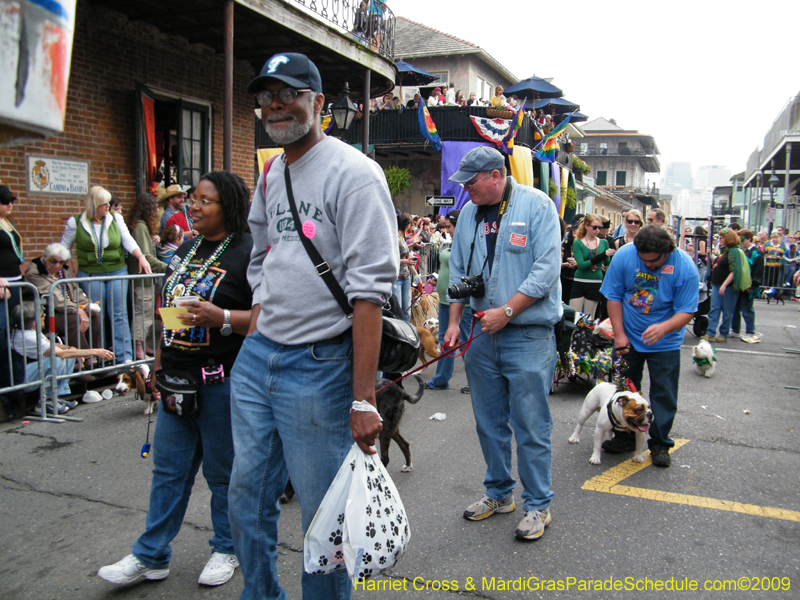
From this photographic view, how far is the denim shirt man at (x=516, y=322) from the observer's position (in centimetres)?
337

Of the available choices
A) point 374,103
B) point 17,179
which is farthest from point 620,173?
point 17,179

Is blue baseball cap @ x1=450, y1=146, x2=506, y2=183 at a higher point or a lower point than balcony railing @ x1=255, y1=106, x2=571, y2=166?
lower

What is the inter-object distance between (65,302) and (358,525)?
4.89m

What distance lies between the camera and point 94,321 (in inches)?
247

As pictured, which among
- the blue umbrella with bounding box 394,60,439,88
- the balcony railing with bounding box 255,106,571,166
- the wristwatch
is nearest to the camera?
the wristwatch

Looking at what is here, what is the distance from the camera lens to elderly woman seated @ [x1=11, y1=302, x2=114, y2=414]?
5.43 m

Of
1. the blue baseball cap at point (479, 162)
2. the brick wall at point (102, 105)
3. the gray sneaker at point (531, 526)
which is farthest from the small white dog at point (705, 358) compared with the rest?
the brick wall at point (102, 105)

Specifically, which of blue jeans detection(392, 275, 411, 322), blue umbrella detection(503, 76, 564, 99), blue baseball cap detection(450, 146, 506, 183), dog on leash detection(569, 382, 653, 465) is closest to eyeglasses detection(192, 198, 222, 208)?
blue baseball cap detection(450, 146, 506, 183)

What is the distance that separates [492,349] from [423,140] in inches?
787

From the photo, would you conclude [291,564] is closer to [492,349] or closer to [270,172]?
[492,349]

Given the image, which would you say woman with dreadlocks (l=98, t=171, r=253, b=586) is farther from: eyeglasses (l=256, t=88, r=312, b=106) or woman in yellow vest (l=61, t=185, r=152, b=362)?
woman in yellow vest (l=61, t=185, r=152, b=362)

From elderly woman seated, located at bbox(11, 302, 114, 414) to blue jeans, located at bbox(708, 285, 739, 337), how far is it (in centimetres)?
1026

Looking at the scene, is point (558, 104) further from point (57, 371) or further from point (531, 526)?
point (531, 526)

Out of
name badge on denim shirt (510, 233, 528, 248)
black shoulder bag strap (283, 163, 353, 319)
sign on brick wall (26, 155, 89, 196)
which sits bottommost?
black shoulder bag strap (283, 163, 353, 319)
